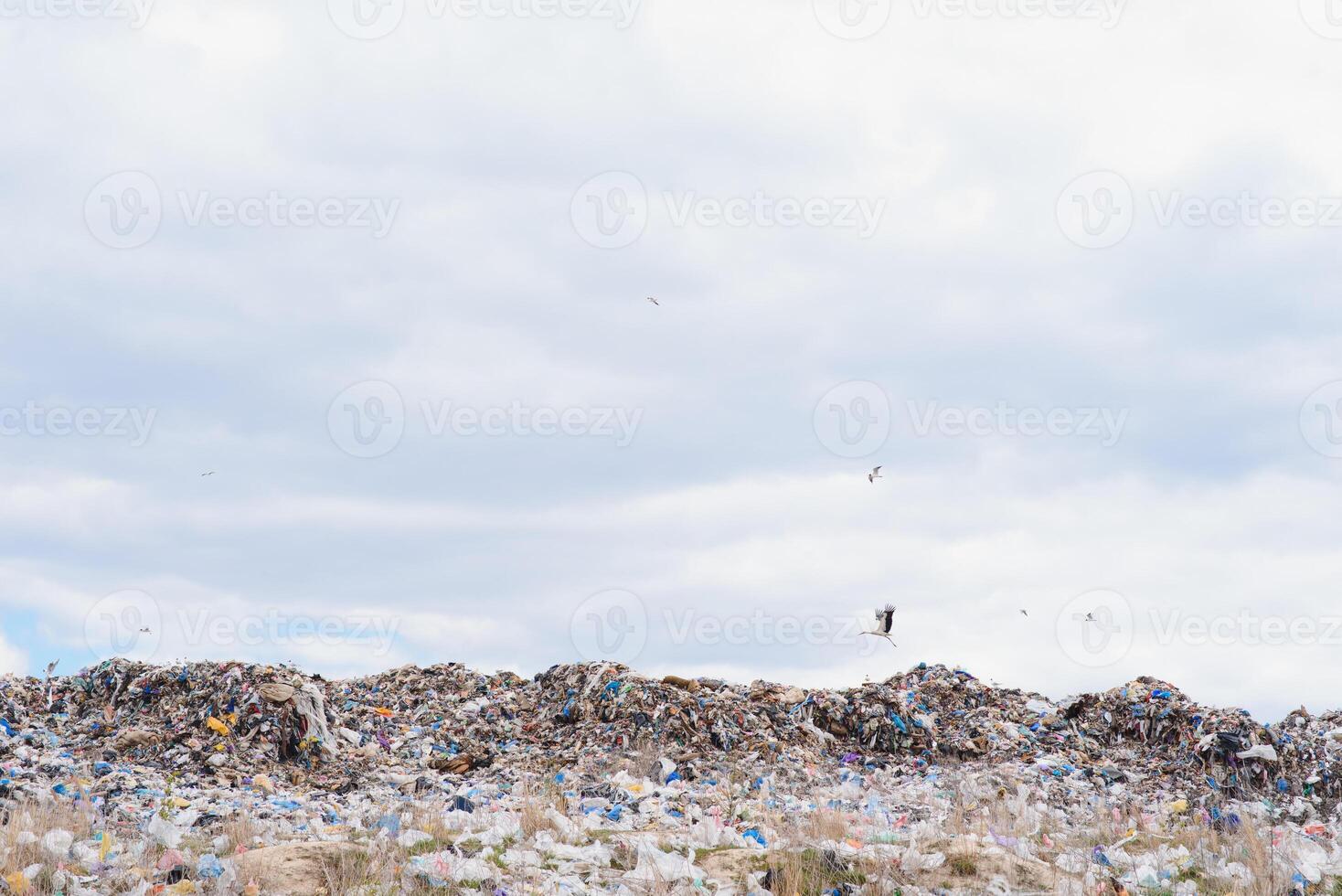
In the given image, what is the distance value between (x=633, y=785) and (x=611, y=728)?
3.06 meters

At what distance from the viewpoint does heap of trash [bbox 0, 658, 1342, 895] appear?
6324 mm

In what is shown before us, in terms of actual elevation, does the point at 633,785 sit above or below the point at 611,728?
below

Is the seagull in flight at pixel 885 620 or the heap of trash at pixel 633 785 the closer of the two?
the heap of trash at pixel 633 785

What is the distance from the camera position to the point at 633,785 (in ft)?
35.0

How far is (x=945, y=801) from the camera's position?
10.1 metres

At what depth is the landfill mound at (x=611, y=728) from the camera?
12836 millimetres

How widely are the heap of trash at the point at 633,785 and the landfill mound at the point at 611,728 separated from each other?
41 mm

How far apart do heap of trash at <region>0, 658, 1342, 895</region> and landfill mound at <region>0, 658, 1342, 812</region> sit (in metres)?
0.04

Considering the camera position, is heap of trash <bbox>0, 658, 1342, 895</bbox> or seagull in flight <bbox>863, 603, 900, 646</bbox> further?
seagull in flight <bbox>863, 603, 900, 646</bbox>

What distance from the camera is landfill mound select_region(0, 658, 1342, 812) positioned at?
12.8m

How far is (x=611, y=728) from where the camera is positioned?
13688mm

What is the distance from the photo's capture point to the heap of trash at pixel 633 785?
249 inches

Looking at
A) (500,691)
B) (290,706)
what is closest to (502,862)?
(290,706)

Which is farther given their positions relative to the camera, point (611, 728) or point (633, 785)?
point (611, 728)
